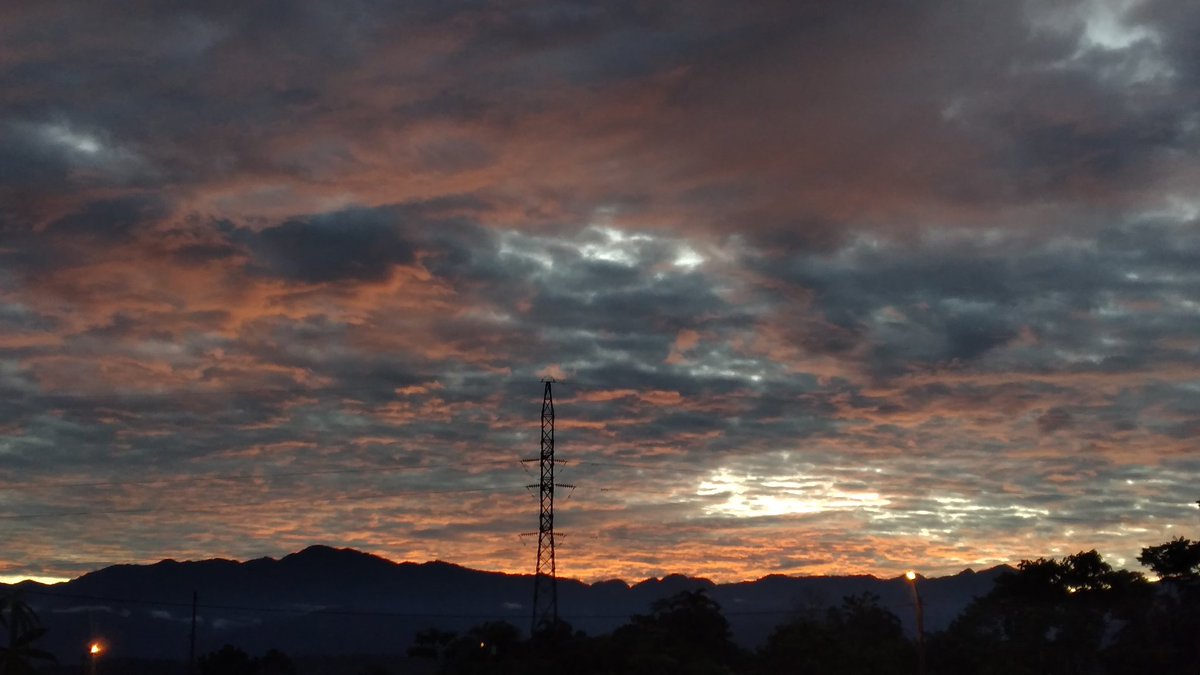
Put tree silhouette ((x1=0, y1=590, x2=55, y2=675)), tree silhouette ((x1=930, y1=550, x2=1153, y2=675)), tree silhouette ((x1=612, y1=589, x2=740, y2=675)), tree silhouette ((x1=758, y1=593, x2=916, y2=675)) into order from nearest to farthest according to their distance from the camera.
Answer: tree silhouette ((x1=0, y1=590, x2=55, y2=675)), tree silhouette ((x1=612, y1=589, x2=740, y2=675)), tree silhouette ((x1=758, y1=593, x2=916, y2=675)), tree silhouette ((x1=930, y1=550, x2=1153, y2=675))

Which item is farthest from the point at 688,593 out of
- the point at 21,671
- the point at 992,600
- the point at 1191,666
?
the point at 21,671

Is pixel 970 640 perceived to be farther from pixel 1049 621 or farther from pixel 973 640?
pixel 1049 621

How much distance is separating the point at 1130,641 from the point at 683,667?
37260 mm

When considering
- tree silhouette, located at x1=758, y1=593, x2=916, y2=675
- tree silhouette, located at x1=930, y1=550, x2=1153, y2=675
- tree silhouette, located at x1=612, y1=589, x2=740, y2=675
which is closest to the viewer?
tree silhouette, located at x1=612, y1=589, x2=740, y2=675

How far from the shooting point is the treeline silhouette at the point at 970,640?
4028 inches

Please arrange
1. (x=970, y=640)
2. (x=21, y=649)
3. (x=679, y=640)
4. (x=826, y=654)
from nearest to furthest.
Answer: (x=21, y=649), (x=826, y=654), (x=970, y=640), (x=679, y=640)

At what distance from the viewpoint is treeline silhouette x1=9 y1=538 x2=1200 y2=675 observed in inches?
4028

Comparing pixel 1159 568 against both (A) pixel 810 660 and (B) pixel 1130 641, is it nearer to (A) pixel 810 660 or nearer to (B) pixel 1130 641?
(B) pixel 1130 641

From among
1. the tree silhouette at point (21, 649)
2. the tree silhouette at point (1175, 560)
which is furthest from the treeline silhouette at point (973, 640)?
the tree silhouette at point (21, 649)

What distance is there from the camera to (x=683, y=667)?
10406 cm

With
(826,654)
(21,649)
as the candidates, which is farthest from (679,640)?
(21,649)

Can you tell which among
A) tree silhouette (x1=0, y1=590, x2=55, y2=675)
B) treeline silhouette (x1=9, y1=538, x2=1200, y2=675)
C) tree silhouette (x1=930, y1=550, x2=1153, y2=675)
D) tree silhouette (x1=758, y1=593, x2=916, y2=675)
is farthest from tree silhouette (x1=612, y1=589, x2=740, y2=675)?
tree silhouette (x1=0, y1=590, x2=55, y2=675)

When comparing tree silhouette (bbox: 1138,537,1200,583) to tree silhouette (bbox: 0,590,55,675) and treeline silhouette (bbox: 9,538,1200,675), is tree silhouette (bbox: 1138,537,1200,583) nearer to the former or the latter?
treeline silhouette (bbox: 9,538,1200,675)

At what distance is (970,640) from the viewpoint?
111562 millimetres
